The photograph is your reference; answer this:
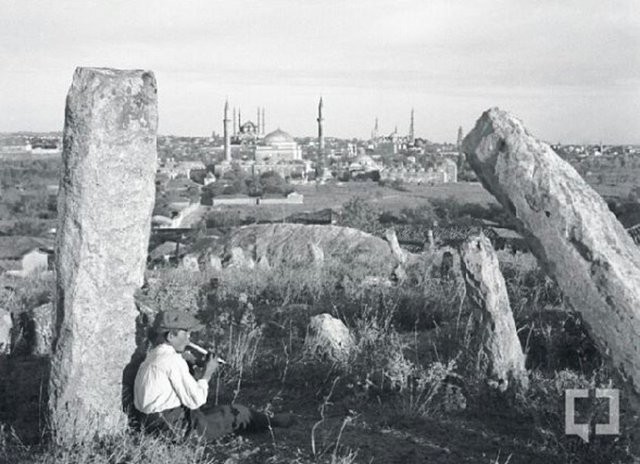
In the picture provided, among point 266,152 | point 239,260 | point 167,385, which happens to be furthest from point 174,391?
point 266,152

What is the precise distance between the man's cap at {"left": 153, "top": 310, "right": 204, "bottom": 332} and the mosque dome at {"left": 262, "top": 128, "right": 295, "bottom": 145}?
118 metres

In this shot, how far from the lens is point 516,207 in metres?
3.69

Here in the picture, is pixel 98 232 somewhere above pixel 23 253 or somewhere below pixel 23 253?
above

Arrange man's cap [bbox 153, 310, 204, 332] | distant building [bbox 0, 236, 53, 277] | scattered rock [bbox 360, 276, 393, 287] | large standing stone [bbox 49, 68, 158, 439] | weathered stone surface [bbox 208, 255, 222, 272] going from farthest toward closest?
distant building [bbox 0, 236, 53, 277]
weathered stone surface [bbox 208, 255, 222, 272]
scattered rock [bbox 360, 276, 393, 287]
man's cap [bbox 153, 310, 204, 332]
large standing stone [bbox 49, 68, 158, 439]

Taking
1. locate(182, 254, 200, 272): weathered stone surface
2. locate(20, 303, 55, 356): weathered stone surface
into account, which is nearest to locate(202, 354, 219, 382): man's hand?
locate(20, 303, 55, 356): weathered stone surface

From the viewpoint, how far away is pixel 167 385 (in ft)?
14.8

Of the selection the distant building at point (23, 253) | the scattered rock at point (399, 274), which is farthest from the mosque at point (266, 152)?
the scattered rock at point (399, 274)

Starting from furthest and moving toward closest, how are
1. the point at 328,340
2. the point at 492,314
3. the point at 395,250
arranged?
the point at 395,250, the point at 328,340, the point at 492,314

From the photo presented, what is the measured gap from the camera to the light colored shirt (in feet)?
14.7

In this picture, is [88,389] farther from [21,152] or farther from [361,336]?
[21,152]

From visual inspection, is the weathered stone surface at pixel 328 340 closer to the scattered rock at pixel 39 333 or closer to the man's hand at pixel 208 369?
the man's hand at pixel 208 369

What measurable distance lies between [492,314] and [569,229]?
208 centimetres

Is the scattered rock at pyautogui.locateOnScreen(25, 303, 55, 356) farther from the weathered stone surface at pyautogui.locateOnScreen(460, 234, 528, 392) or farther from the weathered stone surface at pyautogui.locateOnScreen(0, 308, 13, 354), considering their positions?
the weathered stone surface at pyautogui.locateOnScreen(460, 234, 528, 392)

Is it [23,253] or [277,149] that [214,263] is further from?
[277,149]
